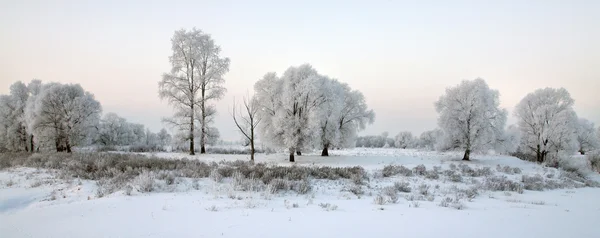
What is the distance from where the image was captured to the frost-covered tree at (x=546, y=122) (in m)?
34.2

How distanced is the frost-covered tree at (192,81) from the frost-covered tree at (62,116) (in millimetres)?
13640

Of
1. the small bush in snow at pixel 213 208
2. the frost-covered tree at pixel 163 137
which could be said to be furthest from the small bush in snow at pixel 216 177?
the frost-covered tree at pixel 163 137

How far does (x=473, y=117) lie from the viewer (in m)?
30.2

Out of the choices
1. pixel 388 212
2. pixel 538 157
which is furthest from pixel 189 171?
pixel 538 157

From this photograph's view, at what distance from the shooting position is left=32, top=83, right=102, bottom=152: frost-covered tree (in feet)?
101

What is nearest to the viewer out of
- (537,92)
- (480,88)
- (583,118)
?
(480,88)

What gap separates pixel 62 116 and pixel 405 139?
4528 inches

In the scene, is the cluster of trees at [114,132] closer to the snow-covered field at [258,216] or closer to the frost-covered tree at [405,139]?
the snow-covered field at [258,216]

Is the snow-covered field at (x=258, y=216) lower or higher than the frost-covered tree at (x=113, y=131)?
lower

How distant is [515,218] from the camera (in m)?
6.50

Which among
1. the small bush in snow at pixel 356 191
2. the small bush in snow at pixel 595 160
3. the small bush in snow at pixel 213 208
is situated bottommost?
the small bush in snow at pixel 595 160

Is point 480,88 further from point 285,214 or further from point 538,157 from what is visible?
point 285,214

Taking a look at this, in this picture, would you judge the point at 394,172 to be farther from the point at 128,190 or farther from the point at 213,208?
the point at 128,190

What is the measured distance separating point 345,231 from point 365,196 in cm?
452
